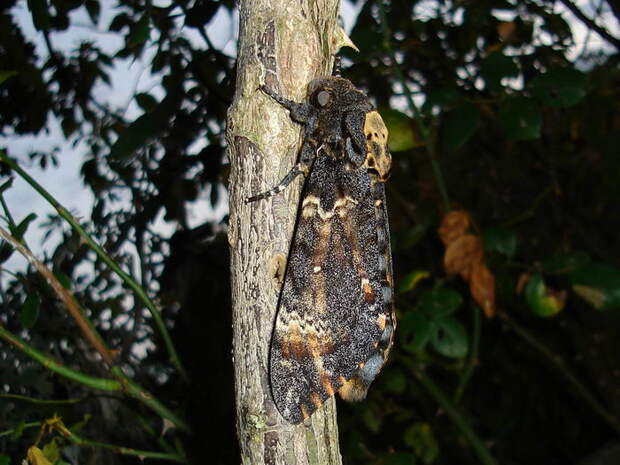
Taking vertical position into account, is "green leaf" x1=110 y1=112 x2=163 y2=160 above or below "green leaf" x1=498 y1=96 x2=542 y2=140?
above

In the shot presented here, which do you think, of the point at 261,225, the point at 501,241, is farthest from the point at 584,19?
the point at 261,225

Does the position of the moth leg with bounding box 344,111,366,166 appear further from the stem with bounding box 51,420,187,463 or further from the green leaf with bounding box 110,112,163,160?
the stem with bounding box 51,420,187,463

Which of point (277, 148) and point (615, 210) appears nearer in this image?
point (277, 148)

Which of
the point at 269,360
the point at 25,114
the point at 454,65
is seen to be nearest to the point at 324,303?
the point at 269,360

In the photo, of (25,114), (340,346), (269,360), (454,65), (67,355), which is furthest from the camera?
(454,65)

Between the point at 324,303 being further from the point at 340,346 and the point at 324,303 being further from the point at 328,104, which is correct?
the point at 328,104

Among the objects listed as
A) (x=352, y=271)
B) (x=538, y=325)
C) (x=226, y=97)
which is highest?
(x=226, y=97)

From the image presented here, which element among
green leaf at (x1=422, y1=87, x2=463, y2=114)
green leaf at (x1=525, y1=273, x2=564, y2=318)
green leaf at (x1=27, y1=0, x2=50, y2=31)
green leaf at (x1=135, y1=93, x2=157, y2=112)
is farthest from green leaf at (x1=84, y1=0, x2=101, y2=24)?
green leaf at (x1=525, y1=273, x2=564, y2=318)

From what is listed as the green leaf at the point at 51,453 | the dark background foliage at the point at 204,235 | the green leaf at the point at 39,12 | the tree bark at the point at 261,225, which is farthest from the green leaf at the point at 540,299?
the green leaf at the point at 39,12
